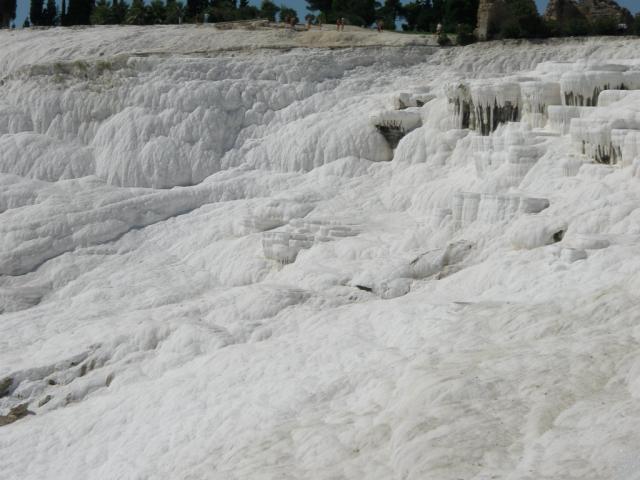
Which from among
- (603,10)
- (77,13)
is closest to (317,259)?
(603,10)

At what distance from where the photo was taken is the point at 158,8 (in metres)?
45.2

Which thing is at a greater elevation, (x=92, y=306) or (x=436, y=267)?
(x=436, y=267)

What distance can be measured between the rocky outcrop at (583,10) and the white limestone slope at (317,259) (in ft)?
17.5

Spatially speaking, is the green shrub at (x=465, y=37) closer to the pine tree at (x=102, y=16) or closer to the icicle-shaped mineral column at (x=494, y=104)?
the icicle-shaped mineral column at (x=494, y=104)

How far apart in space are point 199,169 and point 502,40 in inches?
402

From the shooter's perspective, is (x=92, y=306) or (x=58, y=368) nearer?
(x=58, y=368)

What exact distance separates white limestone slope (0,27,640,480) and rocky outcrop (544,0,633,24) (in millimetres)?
5330


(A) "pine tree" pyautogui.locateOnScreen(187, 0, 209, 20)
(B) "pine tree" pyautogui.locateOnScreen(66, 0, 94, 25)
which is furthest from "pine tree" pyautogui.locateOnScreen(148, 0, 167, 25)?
(B) "pine tree" pyautogui.locateOnScreen(66, 0, 94, 25)

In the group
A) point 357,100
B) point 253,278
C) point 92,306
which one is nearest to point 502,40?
point 357,100

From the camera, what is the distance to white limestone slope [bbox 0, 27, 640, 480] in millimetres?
13445

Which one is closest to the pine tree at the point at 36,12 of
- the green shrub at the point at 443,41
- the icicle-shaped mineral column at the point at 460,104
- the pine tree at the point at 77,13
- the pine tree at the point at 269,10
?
the pine tree at the point at 77,13

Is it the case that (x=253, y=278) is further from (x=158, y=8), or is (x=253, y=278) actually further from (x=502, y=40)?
(x=158, y=8)

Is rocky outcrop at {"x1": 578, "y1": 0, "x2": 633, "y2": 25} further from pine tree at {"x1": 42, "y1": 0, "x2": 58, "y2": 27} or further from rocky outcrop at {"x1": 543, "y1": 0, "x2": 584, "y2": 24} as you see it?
pine tree at {"x1": 42, "y1": 0, "x2": 58, "y2": 27}

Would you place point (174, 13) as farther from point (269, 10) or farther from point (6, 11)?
point (6, 11)
